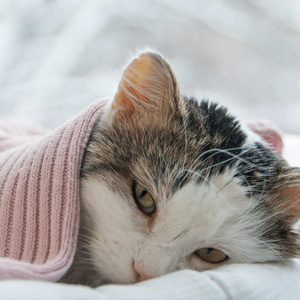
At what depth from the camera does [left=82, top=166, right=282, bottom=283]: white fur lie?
2.51 feet

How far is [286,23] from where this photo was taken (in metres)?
1.73

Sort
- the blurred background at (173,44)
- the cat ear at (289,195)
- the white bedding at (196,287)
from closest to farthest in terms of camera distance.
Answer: the white bedding at (196,287) < the cat ear at (289,195) < the blurred background at (173,44)

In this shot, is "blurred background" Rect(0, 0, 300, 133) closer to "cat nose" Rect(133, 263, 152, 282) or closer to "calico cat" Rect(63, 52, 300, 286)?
"calico cat" Rect(63, 52, 300, 286)

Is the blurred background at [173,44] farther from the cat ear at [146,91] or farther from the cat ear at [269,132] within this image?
the cat ear at [146,91]

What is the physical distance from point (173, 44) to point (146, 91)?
87 cm

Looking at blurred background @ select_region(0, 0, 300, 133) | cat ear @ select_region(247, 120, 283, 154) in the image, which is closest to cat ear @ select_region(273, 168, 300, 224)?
cat ear @ select_region(247, 120, 283, 154)

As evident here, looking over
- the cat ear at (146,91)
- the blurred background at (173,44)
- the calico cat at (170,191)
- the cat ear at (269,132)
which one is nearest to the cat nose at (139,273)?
the calico cat at (170,191)

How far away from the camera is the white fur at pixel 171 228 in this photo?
764mm

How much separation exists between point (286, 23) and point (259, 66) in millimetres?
162

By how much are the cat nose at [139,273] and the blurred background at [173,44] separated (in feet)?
3.27

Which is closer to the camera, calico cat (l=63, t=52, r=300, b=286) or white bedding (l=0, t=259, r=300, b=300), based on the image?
white bedding (l=0, t=259, r=300, b=300)

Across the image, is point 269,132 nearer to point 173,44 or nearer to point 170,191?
point 173,44

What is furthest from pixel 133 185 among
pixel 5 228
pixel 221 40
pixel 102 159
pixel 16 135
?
pixel 221 40

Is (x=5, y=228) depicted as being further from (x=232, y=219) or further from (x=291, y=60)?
(x=291, y=60)
